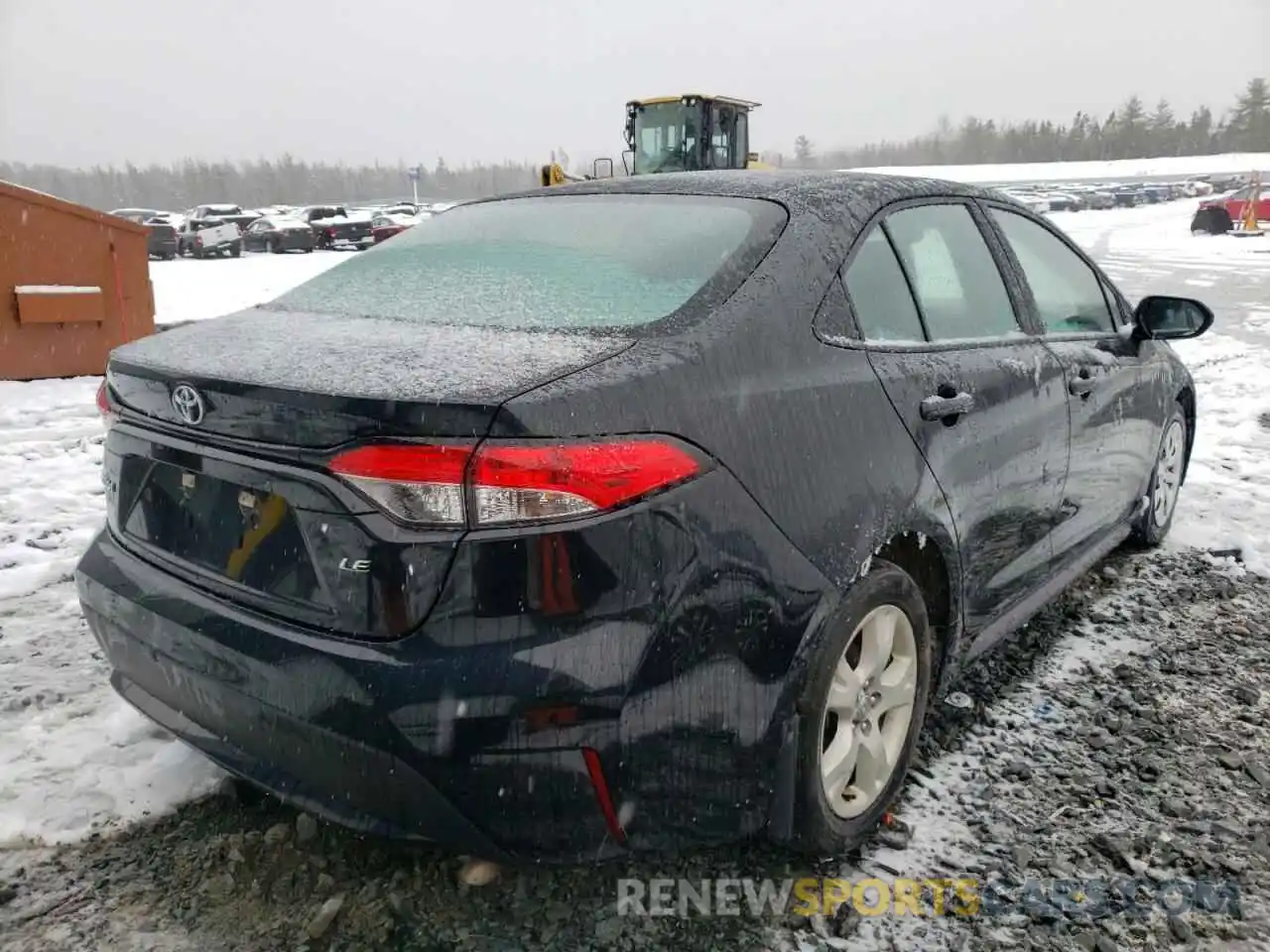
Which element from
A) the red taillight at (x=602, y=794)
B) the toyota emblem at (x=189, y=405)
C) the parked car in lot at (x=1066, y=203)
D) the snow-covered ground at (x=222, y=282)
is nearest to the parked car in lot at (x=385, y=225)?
the snow-covered ground at (x=222, y=282)

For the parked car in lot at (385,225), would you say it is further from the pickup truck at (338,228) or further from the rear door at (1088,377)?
the rear door at (1088,377)

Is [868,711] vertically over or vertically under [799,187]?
under

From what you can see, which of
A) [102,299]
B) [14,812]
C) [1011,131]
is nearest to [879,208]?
[14,812]

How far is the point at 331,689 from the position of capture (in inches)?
65.6

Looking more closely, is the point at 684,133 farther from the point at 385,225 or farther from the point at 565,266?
the point at 565,266

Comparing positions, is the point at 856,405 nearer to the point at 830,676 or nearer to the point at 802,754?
the point at 830,676

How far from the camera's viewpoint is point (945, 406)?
234cm

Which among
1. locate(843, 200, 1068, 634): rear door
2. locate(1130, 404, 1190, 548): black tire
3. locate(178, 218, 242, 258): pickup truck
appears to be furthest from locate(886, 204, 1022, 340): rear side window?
locate(178, 218, 242, 258): pickup truck

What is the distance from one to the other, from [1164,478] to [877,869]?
115 inches

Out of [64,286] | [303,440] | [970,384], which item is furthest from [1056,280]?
[64,286]

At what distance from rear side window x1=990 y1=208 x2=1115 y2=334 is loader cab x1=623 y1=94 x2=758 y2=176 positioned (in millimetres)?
15800

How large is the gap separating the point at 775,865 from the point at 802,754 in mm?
435

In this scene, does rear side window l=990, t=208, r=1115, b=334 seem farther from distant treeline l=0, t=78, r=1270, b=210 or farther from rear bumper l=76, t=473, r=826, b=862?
distant treeline l=0, t=78, r=1270, b=210

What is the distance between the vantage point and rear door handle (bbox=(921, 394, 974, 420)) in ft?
7.52
